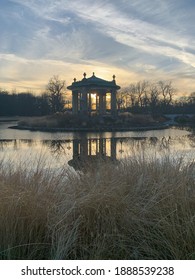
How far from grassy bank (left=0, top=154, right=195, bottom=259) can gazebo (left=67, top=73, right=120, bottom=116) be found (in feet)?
86.3

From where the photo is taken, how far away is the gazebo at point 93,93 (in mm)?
29833

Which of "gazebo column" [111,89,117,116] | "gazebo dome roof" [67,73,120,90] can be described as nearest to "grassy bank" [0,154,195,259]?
"gazebo dome roof" [67,73,120,90]

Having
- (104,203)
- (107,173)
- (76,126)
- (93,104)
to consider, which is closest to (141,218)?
(104,203)

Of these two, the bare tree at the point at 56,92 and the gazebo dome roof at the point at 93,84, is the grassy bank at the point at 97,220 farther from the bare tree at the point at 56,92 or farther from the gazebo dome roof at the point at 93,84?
the bare tree at the point at 56,92

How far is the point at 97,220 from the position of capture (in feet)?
9.80

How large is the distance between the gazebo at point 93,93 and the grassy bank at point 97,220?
2631cm

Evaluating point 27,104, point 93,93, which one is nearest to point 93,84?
point 93,93

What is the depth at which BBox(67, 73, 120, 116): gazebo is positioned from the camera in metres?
29.8

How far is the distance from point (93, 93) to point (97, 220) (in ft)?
105

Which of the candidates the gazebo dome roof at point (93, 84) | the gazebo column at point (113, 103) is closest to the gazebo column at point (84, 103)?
the gazebo dome roof at point (93, 84)

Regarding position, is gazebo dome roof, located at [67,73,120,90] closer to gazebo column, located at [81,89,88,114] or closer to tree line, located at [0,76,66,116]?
gazebo column, located at [81,89,88,114]

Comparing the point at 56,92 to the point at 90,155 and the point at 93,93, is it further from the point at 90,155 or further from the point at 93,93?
the point at 90,155
